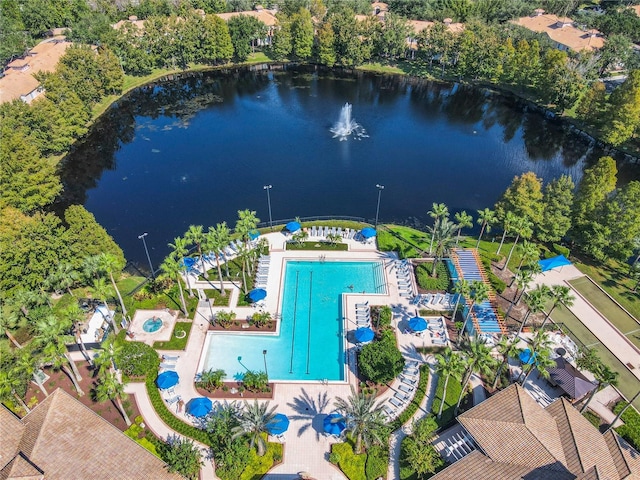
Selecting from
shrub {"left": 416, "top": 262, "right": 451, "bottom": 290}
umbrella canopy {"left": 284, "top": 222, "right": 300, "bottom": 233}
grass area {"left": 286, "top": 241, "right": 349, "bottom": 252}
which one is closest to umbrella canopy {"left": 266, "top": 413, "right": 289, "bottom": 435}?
shrub {"left": 416, "top": 262, "right": 451, "bottom": 290}

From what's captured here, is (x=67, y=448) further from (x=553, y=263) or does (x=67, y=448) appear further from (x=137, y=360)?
(x=553, y=263)

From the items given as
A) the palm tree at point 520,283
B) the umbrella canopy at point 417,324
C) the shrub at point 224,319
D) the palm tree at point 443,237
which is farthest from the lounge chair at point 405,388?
the shrub at point 224,319

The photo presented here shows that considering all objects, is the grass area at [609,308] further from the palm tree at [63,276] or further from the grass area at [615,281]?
the palm tree at [63,276]

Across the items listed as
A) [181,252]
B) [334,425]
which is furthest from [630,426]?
[181,252]

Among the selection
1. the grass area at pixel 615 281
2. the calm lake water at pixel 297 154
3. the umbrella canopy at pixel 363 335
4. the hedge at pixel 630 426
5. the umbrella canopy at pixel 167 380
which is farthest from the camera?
the calm lake water at pixel 297 154

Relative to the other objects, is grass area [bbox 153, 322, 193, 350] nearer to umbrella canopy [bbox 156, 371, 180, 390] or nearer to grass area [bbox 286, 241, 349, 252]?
umbrella canopy [bbox 156, 371, 180, 390]
